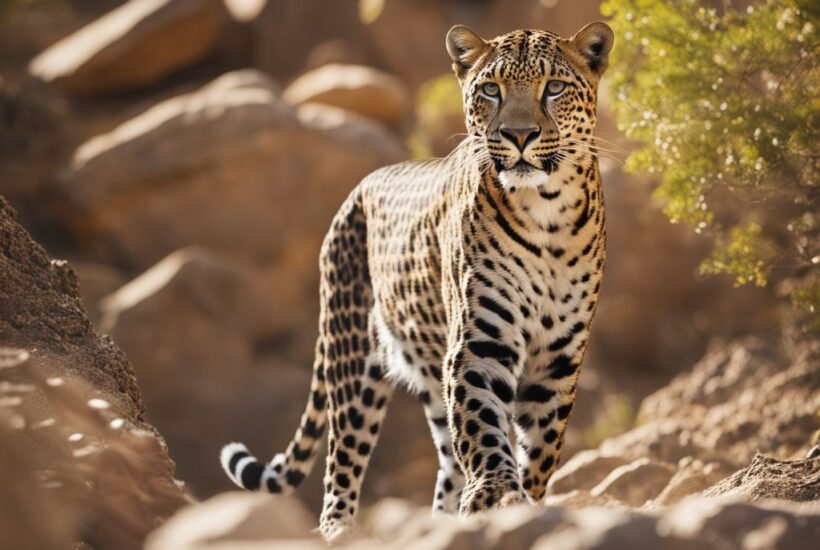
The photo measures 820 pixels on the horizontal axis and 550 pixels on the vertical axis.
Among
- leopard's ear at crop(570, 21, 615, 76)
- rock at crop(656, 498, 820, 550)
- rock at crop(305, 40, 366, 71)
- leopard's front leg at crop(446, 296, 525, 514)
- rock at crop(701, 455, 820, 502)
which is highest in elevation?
rock at crop(305, 40, 366, 71)

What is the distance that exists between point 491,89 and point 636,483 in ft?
10.8

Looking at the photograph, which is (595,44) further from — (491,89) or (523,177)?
(523,177)

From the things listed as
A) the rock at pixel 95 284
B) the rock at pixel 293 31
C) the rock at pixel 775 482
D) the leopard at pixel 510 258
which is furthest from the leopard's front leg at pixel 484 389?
the rock at pixel 293 31

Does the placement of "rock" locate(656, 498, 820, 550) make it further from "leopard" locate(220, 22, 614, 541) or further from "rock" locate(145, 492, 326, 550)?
"leopard" locate(220, 22, 614, 541)

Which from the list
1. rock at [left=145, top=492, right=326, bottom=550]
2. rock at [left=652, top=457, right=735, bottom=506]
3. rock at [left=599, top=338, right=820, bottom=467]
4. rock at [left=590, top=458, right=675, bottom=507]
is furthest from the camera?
rock at [left=599, top=338, right=820, bottom=467]

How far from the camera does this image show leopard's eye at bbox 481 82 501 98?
6.95 metres

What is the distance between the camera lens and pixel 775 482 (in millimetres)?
6648

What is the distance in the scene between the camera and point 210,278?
17.6 meters

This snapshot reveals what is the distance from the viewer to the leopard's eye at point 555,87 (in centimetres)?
689

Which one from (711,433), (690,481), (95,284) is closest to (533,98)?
(690,481)

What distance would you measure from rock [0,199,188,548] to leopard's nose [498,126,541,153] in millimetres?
2340

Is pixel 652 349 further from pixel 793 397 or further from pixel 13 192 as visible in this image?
pixel 13 192

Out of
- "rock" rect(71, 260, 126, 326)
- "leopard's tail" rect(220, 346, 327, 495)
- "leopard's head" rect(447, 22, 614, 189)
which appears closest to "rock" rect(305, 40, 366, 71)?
"rock" rect(71, 260, 126, 326)

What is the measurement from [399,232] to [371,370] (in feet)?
3.31
